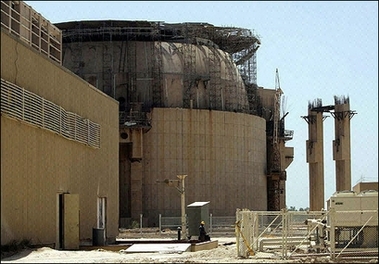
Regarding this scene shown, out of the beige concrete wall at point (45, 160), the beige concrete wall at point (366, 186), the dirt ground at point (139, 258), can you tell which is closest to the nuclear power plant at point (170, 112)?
the beige concrete wall at point (45, 160)

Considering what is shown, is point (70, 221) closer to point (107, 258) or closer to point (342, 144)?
point (107, 258)

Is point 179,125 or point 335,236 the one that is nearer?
point 335,236

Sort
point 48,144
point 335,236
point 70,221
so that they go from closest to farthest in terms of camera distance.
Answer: point 335,236 → point 48,144 → point 70,221

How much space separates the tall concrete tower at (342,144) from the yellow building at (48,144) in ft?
114

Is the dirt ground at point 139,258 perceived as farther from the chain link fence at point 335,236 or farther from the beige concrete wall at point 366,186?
the beige concrete wall at point 366,186

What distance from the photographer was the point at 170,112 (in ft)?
236

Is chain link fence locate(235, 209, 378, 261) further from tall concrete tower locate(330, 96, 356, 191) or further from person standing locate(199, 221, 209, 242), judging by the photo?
tall concrete tower locate(330, 96, 356, 191)

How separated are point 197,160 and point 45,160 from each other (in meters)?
37.3

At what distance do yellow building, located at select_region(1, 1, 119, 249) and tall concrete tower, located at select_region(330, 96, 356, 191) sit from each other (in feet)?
114

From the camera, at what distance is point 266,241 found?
36.3 metres

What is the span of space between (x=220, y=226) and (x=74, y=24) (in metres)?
23.3

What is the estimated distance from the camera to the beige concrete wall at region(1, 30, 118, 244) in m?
31.7

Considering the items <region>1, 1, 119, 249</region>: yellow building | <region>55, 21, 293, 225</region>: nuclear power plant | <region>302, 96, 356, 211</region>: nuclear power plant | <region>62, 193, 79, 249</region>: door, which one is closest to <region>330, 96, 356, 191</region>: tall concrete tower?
<region>302, 96, 356, 211</region>: nuclear power plant

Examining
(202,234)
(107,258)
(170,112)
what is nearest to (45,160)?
(107,258)
